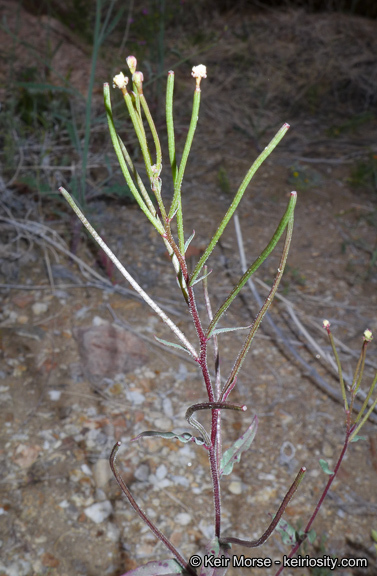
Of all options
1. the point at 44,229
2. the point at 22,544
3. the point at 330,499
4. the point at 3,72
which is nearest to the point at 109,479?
the point at 22,544

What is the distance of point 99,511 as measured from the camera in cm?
116

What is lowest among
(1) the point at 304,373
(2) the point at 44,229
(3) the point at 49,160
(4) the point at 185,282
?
(1) the point at 304,373

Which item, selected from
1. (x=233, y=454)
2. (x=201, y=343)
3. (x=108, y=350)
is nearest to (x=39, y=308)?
(x=108, y=350)

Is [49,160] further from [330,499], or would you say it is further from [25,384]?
[330,499]

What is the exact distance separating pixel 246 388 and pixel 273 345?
0.23 meters

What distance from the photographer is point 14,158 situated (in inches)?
84.0

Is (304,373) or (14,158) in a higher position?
(14,158)

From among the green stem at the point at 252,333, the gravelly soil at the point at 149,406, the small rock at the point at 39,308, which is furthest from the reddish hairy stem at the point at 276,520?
the small rock at the point at 39,308

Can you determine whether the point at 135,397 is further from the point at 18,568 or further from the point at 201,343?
the point at 201,343

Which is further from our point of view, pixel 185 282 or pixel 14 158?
pixel 14 158

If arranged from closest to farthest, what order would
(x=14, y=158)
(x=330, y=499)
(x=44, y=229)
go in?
(x=330, y=499), (x=44, y=229), (x=14, y=158)

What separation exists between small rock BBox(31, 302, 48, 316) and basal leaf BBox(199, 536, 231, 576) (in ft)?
3.70

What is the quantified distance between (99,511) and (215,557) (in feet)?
1.63

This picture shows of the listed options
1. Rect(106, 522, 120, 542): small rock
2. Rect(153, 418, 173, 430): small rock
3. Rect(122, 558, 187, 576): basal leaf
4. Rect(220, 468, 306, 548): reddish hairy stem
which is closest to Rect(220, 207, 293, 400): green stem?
Rect(220, 468, 306, 548): reddish hairy stem
